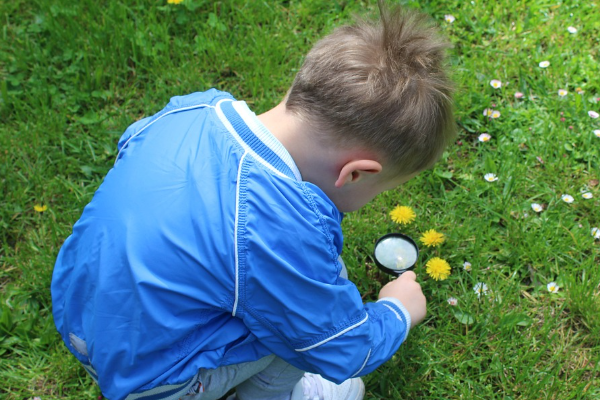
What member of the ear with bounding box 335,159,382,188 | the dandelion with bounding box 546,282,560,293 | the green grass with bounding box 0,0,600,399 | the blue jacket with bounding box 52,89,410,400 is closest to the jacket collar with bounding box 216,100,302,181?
the blue jacket with bounding box 52,89,410,400

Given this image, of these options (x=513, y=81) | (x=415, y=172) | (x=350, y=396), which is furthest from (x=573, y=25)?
(x=350, y=396)

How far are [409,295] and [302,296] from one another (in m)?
0.64

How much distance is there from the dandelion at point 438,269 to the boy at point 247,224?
0.59m

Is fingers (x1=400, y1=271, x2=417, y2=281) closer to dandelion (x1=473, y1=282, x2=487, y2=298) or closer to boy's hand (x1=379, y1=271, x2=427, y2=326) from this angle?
boy's hand (x1=379, y1=271, x2=427, y2=326)

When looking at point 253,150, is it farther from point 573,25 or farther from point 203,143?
point 573,25

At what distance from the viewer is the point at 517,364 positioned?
1.99 meters

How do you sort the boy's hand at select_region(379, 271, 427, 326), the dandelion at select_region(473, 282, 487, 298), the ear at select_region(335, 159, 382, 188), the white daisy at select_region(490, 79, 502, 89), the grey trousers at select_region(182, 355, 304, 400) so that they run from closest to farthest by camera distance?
the ear at select_region(335, 159, 382, 188)
the grey trousers at select_region(182, 355, 304, 400)
the boy's hand at select_region(379, 271, 427, 326)
the dandelion at select_region(473, 282, 487, 298)
the white daisy at select_region(490, 79, 502, 89)

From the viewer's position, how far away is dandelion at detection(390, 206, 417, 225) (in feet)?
7.53

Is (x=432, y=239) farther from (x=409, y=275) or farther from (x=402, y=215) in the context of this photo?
(x=409, y=275)

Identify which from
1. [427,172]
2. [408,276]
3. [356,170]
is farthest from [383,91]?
[427,172]

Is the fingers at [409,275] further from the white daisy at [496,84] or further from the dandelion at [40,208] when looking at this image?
the dandelion at [40,208]

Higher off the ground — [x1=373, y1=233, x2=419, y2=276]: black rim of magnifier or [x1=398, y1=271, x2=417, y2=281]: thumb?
[x1=398, y1=271, x2=417, y2=281]: thumb

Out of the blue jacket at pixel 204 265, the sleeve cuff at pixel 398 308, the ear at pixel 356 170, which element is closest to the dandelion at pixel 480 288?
the sleeve cuff at pixel 398 308

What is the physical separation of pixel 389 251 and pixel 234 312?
0.93 m
